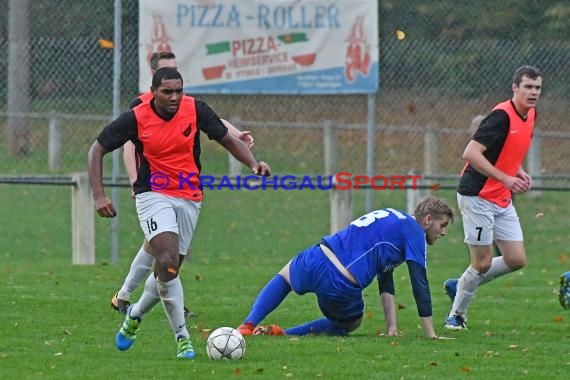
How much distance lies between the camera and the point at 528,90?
9.90 m

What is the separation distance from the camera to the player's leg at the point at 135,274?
9.64 metres

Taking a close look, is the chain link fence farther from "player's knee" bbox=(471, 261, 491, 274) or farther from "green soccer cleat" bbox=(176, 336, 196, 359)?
"green soccer cleat" bbox=(176, 336, 196, 359)

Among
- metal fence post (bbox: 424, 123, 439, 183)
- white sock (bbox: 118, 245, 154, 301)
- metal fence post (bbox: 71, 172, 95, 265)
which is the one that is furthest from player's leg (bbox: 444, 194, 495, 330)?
metal fence post (bbox: 424, 123, 439, 183)

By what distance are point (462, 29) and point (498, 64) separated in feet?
2.04

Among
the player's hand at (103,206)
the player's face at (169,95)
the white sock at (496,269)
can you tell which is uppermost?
the player's face at (169,95)

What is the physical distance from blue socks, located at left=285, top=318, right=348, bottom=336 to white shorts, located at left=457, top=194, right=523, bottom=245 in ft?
4.83

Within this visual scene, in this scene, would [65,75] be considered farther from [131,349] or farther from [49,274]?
[131,349]

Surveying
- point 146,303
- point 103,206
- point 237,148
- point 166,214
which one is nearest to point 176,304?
point 146,303

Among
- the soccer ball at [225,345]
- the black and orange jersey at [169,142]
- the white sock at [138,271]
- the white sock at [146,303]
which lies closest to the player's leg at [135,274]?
the white sock at [138,271]

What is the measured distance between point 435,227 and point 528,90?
1609 mm

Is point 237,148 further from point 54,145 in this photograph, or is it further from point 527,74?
point 54,145

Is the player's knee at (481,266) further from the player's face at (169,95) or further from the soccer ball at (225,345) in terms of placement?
the player's face at (169,95)

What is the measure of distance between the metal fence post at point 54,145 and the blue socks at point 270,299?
746 cm

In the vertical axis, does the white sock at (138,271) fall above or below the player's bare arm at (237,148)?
below
